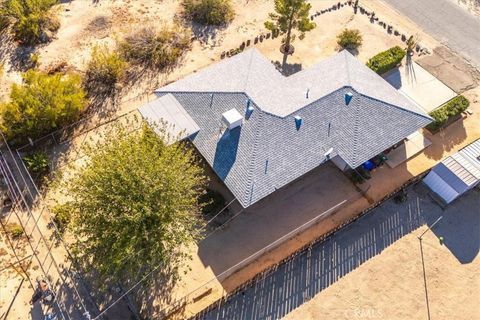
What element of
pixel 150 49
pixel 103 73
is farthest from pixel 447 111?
pixel 103 73

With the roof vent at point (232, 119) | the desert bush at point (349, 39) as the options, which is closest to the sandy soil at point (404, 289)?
the roof vent at point (232, 119)

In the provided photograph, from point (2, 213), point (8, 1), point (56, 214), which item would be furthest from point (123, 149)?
point (8, 1)

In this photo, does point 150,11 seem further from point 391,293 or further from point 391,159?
point 391,293

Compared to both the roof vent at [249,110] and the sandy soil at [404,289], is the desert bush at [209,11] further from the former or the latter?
the sandy soil at [404,289]

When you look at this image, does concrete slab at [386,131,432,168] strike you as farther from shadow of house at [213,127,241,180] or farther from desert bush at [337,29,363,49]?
shadow of house at [213,127,241,180]

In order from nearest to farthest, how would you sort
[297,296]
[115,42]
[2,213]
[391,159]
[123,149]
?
[123,149]
[297,296]
[2,213]
[391,159]
[115,42]
